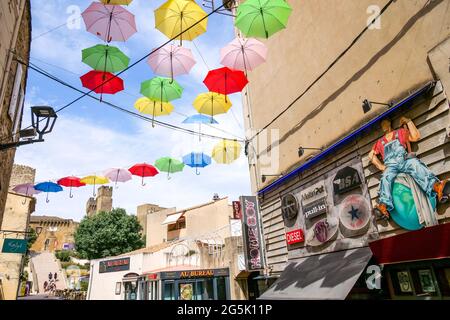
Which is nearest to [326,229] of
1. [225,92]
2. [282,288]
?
[282,288]

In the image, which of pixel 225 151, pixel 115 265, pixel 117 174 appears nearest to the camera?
pixel 225 151

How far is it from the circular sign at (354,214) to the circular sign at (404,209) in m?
0.92

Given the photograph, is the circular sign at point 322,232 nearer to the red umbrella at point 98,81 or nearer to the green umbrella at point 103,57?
the red umbrella at point 98,81

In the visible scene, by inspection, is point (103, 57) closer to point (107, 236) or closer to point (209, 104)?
point (209, 104)

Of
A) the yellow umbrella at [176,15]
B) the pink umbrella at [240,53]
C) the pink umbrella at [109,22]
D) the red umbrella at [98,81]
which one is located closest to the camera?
the pink umbrella at [109,22]

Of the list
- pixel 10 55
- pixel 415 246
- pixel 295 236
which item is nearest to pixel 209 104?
pixel 295 236

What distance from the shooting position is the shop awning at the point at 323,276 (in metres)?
7.09

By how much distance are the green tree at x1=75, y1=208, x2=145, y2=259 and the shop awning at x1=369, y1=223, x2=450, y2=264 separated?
43.4 metres

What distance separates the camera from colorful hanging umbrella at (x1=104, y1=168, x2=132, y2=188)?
1805 centimetres

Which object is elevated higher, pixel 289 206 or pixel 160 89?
pixel 160 89

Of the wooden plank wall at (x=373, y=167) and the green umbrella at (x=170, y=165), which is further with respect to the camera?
the green umbrella at (x=170, y=165)

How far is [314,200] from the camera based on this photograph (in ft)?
32.8

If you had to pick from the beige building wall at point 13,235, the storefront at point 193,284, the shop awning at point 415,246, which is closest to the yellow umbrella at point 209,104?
the shop awning at point 415,246

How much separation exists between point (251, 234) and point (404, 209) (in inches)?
283
